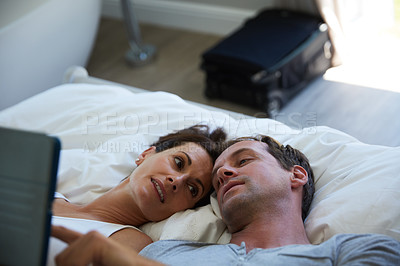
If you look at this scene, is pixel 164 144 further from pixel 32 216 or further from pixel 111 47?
pixel 111 47

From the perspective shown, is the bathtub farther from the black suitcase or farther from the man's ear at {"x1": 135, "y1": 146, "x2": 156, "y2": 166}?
the man's ear at {"x1": 135, "y1": 146, "x2": 156, "y2": 166}

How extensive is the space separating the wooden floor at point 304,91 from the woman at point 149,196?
0.91 metres

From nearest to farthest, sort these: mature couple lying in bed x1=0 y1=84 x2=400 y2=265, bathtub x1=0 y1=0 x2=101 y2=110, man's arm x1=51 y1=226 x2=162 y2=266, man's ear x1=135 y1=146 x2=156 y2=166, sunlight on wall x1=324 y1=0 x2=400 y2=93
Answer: man's arm x1=51 y1=226 x2=162 y2=266 < mature couple lying in bed x1=0 y1=84 x2=400 y2=265 < man's ear x1=135 y1=146 x2=156 y2=166 < bathtub x1=0 y1=0 x2=101 y2=110 < sunlight on wall x1=324 y1=0 x2=400 y2=93

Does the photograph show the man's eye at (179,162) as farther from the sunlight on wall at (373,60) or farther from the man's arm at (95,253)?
the sunlight on wall at (373,60)

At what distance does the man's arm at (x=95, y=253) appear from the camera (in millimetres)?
947

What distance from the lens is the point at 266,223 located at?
1.32m

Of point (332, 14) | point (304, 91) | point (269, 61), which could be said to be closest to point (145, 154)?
point (269, 61)

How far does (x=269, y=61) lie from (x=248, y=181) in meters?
1.40

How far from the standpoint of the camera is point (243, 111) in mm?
2811

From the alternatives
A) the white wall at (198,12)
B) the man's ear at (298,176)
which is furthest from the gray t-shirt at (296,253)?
the white wall at (198,12)

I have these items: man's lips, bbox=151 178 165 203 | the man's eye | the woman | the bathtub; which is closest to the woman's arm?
the woman

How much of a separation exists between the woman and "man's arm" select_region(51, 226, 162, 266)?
399mm

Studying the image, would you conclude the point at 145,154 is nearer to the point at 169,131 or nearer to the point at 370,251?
the point at 169,131

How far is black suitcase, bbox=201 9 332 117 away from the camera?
8.71 ft
